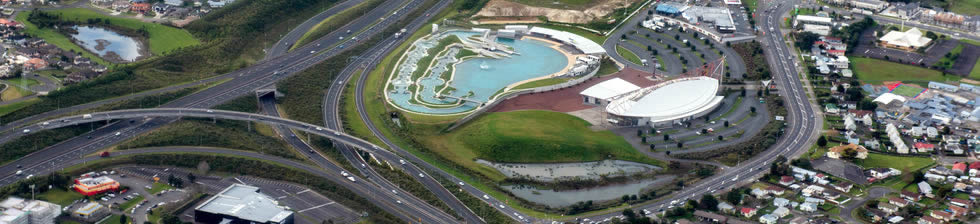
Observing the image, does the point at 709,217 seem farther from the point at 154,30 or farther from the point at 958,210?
the point at 154,30

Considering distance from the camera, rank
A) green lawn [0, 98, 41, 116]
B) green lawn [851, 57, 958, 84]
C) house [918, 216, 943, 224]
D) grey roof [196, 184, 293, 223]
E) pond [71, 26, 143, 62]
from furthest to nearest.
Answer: pond [71, 26, 143, 62]
green lawn [851, 57, 958, 84]
green lawn [0, 98, 41, 116]
house [918, 216, 943, 224]
grey roof [196, 184, 293, 223]

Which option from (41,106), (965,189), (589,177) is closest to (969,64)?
(965,189)

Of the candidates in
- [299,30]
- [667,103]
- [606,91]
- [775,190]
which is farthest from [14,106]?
[775,190]

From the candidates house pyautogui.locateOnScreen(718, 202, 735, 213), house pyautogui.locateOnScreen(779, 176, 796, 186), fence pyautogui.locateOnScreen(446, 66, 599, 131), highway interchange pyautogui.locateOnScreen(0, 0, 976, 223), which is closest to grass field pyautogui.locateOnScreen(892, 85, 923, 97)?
highway interchange pyautogui.locateOnScreen(0, 0, 976, 223)

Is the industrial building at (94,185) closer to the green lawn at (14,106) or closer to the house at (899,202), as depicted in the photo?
the green lawn at (14,106)

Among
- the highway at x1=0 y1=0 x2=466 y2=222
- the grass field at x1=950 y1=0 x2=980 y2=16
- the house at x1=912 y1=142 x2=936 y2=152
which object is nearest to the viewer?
the highway at x1=0 y1=0 x2=466 y2=222

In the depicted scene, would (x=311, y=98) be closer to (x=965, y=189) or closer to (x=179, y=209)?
(x=179, y=209)

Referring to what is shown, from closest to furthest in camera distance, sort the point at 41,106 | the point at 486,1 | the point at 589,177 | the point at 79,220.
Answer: the point at 79,220
the point at 589,177
the point at 41,106
the point at 486,1

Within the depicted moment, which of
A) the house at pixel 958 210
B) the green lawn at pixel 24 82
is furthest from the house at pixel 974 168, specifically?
the green lawn at pixel 24 82

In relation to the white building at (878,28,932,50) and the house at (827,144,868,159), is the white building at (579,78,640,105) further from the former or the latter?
the white building at (878,28,932,50)
